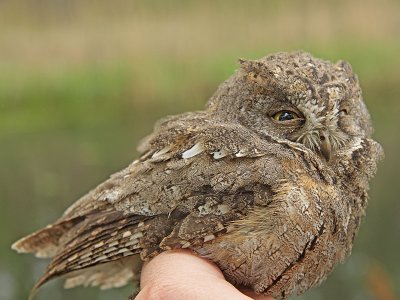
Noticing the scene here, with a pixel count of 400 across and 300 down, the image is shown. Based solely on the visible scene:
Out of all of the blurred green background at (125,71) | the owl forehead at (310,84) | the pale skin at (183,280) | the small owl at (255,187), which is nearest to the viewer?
the pale skin at (183,280)

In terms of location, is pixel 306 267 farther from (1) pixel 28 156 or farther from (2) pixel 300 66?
(1) pixel 28 156

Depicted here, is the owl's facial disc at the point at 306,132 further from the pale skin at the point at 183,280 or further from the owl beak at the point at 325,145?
the pale skin at the point at 183,280

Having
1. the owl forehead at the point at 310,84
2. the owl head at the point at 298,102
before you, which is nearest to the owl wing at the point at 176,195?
the owl head at the point at 298,102

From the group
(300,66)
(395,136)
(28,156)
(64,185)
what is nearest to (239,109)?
(300,66)

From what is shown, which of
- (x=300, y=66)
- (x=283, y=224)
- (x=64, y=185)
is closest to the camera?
(x=283, y=224)

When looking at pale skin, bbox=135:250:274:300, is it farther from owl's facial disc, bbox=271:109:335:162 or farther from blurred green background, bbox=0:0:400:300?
blurred green background, bbox=0:0:400:300

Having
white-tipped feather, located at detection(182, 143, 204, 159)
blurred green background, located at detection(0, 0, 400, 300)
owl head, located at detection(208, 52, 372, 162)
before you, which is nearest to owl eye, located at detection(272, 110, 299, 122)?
owl head, located at detection(208, 52, 372, 162)
